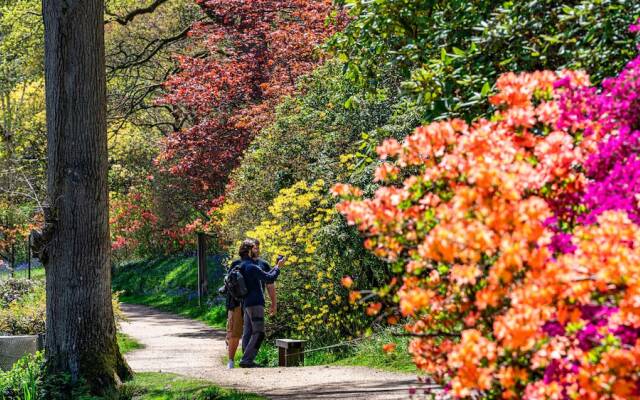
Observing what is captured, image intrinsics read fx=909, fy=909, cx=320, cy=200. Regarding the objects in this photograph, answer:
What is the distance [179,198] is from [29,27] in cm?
746

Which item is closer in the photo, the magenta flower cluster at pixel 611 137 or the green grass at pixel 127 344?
the magenta flower cluster at pixel 611 137

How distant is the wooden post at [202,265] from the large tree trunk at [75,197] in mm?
13178

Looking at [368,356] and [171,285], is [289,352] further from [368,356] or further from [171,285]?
[171,285]

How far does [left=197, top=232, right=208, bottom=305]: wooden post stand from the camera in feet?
77.8

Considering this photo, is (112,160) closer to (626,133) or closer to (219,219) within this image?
(219,219)

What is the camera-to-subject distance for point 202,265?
945 inches

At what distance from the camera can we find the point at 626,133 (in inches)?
174

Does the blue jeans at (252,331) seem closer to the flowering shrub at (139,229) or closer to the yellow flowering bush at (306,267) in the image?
the yellow flowering bush at (306,267)

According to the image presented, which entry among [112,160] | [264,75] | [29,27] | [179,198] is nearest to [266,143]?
[264,75]

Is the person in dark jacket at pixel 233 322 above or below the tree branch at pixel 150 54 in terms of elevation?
below

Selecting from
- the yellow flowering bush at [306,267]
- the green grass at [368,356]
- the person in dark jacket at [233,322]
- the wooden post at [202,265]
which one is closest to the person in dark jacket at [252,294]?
the person in dark jacket at [233,322]

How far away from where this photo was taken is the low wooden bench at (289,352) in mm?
12522

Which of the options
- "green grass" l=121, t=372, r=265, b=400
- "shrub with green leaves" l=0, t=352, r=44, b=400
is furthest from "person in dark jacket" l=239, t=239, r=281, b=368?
"shrub with green leaves" l=0, t=352, r=44, b=400

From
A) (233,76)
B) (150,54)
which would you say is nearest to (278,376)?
(233,76)
